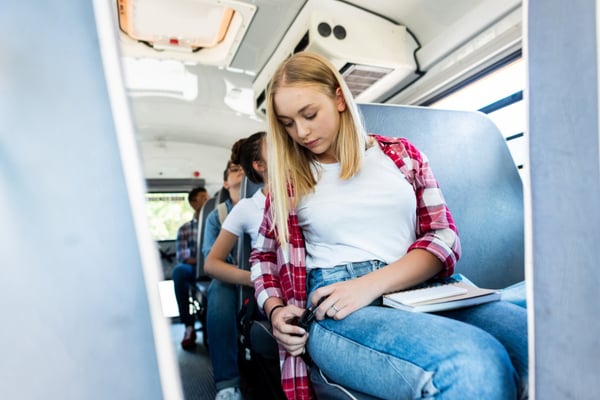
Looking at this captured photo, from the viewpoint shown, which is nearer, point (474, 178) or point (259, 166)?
point (474, 178)

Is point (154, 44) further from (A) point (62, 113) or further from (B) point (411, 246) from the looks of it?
(A) point (62, 113)

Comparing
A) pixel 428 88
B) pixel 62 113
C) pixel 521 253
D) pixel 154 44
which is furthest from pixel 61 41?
pixel 154 44

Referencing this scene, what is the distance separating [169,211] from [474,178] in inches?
231

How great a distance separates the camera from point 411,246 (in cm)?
109

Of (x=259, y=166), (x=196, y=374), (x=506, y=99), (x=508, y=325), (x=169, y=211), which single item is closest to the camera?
(x=508, y=325)

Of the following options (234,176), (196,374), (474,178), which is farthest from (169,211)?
(474,178)

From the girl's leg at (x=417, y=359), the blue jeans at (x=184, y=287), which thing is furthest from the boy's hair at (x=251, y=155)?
the blue jeans at (x=184, y=287)

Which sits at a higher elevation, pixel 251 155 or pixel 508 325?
pixel 251 155

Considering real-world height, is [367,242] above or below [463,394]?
above

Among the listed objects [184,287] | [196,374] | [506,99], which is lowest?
[196,374]

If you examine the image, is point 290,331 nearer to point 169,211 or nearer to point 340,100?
point 340,100

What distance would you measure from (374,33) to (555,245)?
8.74ft

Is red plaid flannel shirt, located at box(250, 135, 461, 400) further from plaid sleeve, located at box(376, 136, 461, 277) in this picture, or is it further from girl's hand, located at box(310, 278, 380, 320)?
girl's hand, located at box(310, 278, 380, 320)

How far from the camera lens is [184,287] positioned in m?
3.94
